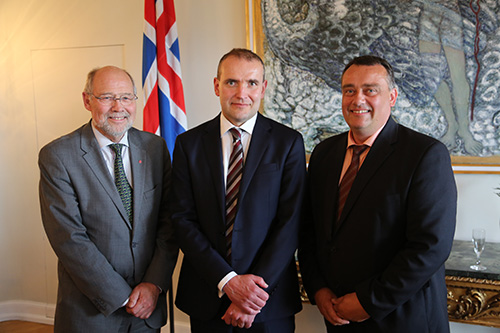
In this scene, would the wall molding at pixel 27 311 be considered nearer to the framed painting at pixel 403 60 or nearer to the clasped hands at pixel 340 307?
the framed painting at pixel 403 60

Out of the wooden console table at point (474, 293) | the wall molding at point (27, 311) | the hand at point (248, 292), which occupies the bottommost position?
the wall molding at point (27, 311)

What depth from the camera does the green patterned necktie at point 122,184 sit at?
205 centimetres

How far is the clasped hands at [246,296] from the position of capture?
1.77 metres

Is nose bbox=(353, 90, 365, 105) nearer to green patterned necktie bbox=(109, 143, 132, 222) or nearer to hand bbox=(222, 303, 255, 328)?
hand bbox=(222, 303, 255, 328)

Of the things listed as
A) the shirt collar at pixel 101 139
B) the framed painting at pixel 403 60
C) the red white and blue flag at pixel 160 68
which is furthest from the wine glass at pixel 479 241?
the red white and blue flag at pixel 160 68

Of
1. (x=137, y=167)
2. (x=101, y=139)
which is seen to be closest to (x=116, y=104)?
(x=101, y=139)

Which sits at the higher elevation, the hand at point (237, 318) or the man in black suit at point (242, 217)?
the man in black suit at point (242, 217)

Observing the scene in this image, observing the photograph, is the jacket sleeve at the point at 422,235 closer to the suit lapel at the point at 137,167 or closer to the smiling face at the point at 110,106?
the suit lapel at the point at 137,167

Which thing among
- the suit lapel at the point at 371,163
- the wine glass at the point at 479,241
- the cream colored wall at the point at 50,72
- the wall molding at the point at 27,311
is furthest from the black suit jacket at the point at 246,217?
the wall molding at the point at 27,311

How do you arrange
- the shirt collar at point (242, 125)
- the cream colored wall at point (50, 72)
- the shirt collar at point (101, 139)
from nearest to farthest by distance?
the shirt collar at point (242, 125), the shirt collar at point (101, 139), the cream colored wall at point (50, 72)

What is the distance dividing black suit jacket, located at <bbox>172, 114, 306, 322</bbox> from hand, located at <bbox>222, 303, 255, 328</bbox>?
0.06 m

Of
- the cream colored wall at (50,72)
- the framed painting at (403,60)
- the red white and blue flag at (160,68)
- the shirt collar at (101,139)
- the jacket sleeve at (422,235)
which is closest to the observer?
the jacket sleeve at (422,235)

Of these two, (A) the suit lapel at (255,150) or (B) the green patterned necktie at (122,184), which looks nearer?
(A) the suit lapel at (255,150)

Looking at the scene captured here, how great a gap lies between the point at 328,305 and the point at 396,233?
448 millimetres
